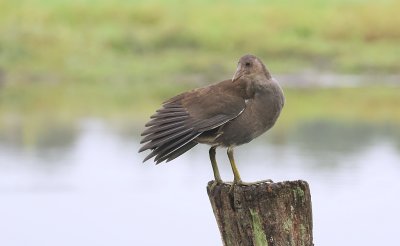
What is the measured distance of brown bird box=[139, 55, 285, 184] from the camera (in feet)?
19.1

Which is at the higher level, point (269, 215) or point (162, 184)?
point (162, 184)

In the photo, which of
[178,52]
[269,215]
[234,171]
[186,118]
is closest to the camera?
[269,215]

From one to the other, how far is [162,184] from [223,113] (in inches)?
510

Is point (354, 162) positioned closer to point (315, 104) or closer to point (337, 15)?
point (315, 104)

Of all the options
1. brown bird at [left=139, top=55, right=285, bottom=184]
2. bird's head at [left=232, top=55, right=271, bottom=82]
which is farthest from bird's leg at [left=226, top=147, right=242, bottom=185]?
bird's head at [left=232, top=55, right=271, bottom=82]

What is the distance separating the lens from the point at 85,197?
1761 centimetres

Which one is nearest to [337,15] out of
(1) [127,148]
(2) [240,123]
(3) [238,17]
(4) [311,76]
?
(3) [238,17]

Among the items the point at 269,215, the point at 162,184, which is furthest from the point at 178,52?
the point at 269,215

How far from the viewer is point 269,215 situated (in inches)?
213

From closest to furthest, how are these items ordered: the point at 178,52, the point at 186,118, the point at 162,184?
the point at 186,118 < the point at 162,184 < the point at 178,52

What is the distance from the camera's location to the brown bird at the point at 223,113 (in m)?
5.82

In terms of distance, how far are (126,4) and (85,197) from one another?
1177 inches

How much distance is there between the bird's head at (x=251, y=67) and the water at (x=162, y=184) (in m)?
7.61

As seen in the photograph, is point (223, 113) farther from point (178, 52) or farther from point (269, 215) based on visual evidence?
point (178, 52)
